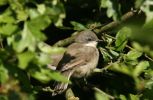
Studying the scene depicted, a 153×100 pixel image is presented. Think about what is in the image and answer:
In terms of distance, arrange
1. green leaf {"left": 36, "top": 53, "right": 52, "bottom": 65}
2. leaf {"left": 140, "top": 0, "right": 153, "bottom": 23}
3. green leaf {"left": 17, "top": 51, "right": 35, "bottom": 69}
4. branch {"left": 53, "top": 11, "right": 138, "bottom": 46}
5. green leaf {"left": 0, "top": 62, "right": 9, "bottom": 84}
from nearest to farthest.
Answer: green leaf {"left": 17, "top": 51, "right": 35, "bottom": 69} → green leaf {"left": 36, "top": 53, "right": 52, "bottom": 65} → green leaf {"left": 0, "top": 62, "right": 9, "bottom": 84} → leaf {"left": 140, "top": 0, "right": 153, "bottom": 23} → branch {"left": 53, "top": 11, "right": 138, "bottom": 46}

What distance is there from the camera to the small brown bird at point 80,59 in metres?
5.70

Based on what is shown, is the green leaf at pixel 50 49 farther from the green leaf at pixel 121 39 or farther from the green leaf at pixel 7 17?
the green leaf at pixel 121 39

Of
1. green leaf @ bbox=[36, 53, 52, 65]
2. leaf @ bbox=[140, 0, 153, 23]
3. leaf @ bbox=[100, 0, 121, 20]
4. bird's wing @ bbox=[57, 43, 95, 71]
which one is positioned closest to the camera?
green leaf @ bbox=[36, 53, 52, 65]

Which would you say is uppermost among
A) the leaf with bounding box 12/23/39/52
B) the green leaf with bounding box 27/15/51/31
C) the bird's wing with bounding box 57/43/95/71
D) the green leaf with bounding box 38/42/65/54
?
the bird's wing with bounding box 57/43/95/71

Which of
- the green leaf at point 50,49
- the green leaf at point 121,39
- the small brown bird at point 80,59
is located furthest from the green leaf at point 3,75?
the small brown bird at point 80,59

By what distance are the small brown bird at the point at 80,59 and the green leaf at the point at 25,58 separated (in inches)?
90.3

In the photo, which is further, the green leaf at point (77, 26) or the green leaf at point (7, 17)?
the green leaf at point (77, 26)

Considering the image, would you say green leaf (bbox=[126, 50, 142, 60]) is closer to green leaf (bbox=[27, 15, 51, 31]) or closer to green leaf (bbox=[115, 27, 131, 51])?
green leaf (bbox=[115, 27, 131, 51])

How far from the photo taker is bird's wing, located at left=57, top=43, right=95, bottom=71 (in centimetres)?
567

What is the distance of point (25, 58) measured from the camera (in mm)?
3105

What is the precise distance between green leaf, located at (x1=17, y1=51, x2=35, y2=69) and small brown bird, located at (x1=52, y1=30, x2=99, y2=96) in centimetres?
229

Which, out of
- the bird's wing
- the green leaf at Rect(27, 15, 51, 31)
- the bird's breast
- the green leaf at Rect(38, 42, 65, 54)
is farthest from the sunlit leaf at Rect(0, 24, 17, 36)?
the bird's breast

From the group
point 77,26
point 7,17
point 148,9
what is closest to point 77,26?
point 77,26

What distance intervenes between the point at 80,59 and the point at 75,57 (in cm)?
7
